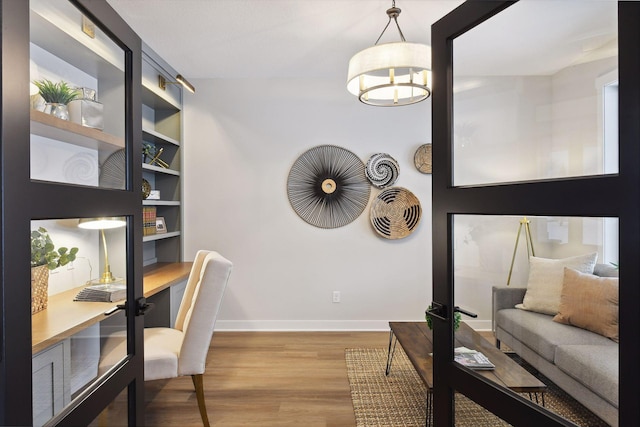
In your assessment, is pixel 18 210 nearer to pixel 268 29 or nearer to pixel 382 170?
pixel 268 29

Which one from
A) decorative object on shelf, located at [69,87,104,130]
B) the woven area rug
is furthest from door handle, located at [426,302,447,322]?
decorative object on shelf, located at [69,87,104,130]

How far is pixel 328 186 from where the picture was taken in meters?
3.84

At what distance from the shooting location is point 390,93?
2820 millimetres

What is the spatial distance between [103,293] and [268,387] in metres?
1.73

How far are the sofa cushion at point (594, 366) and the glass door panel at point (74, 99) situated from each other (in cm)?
134

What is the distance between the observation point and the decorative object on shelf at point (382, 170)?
3812 mm

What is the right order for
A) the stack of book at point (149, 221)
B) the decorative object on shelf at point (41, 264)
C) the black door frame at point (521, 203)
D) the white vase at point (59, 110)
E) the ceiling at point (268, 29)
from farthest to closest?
the stack of book at point (149, 221) < the ceiling at point (268, 29) < the white vase at point (59, 110) < the decorative object on shelf at point (41, 264) < the black door frame at point (521, 203)

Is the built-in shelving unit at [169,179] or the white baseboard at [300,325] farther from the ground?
the built-in shelving unit at [169,179]

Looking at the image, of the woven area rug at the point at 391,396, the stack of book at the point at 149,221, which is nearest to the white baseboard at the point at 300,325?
the woven area rug at the point at 391,396

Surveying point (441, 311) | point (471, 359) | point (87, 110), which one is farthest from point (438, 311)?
point (87, 110)

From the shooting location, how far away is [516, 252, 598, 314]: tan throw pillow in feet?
2.89

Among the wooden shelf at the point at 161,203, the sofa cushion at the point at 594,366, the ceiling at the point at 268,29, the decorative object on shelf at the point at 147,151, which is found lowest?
the sofa cushion at the point at 594,366

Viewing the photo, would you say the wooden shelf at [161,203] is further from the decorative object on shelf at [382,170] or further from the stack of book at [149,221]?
the decorative object on shelf at [382,170]

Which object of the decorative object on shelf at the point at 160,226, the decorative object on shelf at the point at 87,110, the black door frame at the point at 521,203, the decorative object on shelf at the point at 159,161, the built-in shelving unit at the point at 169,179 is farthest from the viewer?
the built-in shelving unit at the point at 169,179
